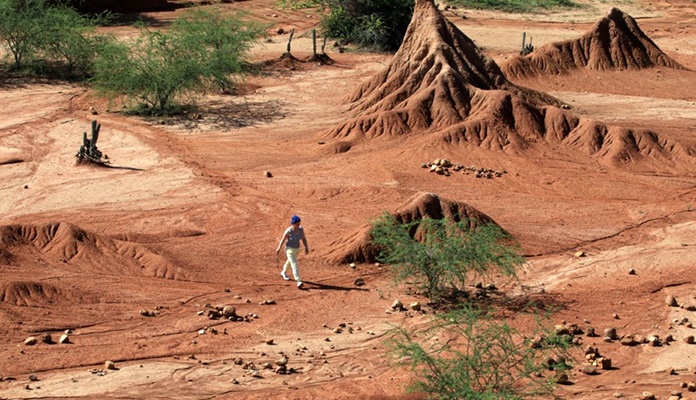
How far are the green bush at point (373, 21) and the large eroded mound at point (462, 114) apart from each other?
1003 cm

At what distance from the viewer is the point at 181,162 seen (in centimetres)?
2636

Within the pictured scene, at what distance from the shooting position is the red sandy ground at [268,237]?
15375 millimetres

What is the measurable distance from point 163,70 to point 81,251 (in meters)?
12.3

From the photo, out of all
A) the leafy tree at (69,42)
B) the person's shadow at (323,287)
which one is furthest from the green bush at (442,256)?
the leafy tree at (69,42)

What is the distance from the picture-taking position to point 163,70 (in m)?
30.8

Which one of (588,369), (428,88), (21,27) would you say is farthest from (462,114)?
(21,27)

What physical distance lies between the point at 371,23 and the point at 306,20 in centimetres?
547

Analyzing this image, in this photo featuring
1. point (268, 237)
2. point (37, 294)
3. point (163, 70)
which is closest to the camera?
point (37, 294)

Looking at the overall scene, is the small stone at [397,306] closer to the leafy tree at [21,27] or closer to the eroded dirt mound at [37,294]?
the eroded dirt mound at [37,294]

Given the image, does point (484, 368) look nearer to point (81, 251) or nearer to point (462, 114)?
point (81, 251)

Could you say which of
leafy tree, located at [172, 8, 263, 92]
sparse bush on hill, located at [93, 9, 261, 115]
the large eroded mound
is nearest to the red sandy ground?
the large eroded mound

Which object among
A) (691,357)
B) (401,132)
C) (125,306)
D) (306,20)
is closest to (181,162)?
(401,132)

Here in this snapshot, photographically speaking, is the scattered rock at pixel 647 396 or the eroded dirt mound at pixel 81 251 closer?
the scattered rock at pixel 647 396

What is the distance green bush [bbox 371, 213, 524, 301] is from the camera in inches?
707
